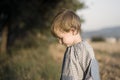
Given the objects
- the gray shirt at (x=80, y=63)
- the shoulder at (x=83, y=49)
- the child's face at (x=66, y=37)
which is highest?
the child's face at (x=66, y=37)

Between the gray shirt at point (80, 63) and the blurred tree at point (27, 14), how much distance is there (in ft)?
41.9

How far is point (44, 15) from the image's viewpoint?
1958 centimetres

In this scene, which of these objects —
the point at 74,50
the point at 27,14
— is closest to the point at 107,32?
the point at 27,14

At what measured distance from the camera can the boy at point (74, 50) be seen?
15.4 ft

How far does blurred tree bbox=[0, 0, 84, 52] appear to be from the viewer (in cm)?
1778

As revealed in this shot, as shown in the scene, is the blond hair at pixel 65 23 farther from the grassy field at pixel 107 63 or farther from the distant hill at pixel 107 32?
the distant hill at pixel 107 32

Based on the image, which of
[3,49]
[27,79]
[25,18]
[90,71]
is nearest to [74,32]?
[90,71]

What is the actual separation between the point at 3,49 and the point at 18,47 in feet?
7.32

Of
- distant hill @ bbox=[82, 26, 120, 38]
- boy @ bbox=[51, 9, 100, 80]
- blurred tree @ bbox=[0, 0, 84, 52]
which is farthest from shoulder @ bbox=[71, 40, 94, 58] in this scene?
distant hill @ bbox=[82, 26, 120, 38]

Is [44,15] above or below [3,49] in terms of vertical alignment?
above

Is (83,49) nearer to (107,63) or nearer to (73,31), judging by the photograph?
(73,31)

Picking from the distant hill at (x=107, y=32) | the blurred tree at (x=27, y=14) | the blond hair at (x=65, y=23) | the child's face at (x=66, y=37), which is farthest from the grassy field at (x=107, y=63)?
the distant hill at (x=107, y=32)

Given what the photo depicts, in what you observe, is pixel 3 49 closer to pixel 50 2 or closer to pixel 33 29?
pixel 33 29

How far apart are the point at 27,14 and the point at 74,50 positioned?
13.5 meters
